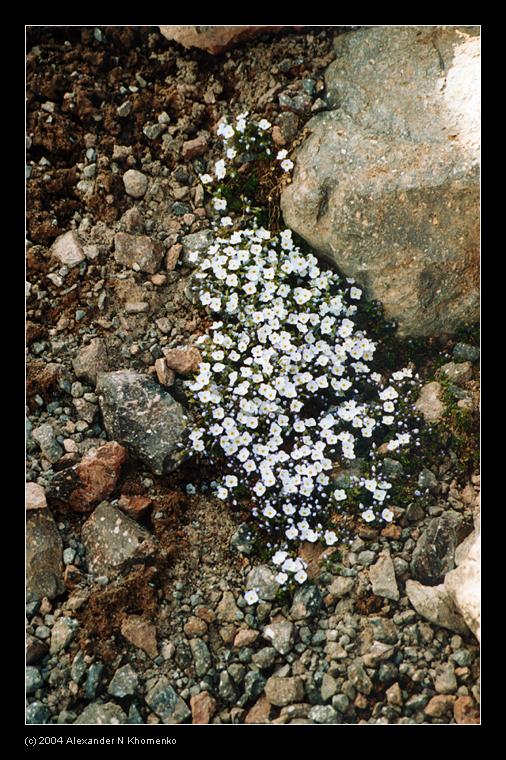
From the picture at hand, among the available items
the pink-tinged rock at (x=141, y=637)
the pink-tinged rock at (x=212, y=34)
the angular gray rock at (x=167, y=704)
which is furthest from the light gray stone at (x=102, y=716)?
the pink-tinged rock at (x=212, y=34)

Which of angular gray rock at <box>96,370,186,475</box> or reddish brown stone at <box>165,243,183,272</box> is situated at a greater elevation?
reddish brown stone at <box>165,243,183,272</box>

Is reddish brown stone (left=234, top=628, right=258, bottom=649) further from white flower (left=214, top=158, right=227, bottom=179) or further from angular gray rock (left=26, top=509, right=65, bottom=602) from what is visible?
white flower (left=214, top=158, right=227, bottom=179)

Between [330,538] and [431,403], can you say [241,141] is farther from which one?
[330,538]

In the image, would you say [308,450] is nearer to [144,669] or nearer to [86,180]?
[144,669]

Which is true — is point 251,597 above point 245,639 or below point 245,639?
above

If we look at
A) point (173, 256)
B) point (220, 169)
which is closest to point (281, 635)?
point (173, 256)

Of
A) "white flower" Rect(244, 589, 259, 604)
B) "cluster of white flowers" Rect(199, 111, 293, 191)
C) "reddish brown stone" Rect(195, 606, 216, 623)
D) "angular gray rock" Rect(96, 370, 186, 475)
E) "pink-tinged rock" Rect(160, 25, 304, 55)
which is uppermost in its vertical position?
"pink-tinged rock" Rect(160, 25, 304, 55)

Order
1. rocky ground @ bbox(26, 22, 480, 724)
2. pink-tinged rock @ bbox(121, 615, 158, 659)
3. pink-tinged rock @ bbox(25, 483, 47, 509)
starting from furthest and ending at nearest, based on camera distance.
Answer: pink-tinged rock @ bbox(25, 483, 47, 509) → pink-tinged rock @ bbox(121, 615, 158, 659) → rocky ground @ bbox(26, 22, 480, 724)

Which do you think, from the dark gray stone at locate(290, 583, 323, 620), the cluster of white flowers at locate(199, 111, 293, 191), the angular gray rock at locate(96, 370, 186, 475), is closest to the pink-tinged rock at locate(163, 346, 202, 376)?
the angular gray rock at locate(96, 370, 186, 475)
